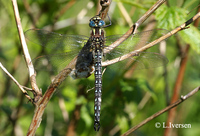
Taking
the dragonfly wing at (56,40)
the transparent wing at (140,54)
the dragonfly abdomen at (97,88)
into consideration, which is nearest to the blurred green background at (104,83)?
the dragonfly abdomen at (97,88)

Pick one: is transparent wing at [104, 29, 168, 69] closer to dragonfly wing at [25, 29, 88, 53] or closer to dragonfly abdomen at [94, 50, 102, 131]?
dragonfly abdomen at [94, 50, 102, 131]

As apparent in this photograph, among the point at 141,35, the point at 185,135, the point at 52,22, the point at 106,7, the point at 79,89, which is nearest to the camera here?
the point at 106,7

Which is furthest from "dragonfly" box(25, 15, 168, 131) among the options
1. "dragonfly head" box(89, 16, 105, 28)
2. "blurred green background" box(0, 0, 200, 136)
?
"blurred green background" box(0, 0, 200, 136)

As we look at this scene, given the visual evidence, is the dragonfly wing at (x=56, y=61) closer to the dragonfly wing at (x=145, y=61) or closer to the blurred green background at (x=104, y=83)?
the blurred green background at (x=104, y=83)

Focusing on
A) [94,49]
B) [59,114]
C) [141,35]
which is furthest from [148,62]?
[59,114]

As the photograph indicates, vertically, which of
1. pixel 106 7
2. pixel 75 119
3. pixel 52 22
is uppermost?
pixel 52 22

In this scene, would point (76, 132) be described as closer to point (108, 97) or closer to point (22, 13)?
point (108, 97)
